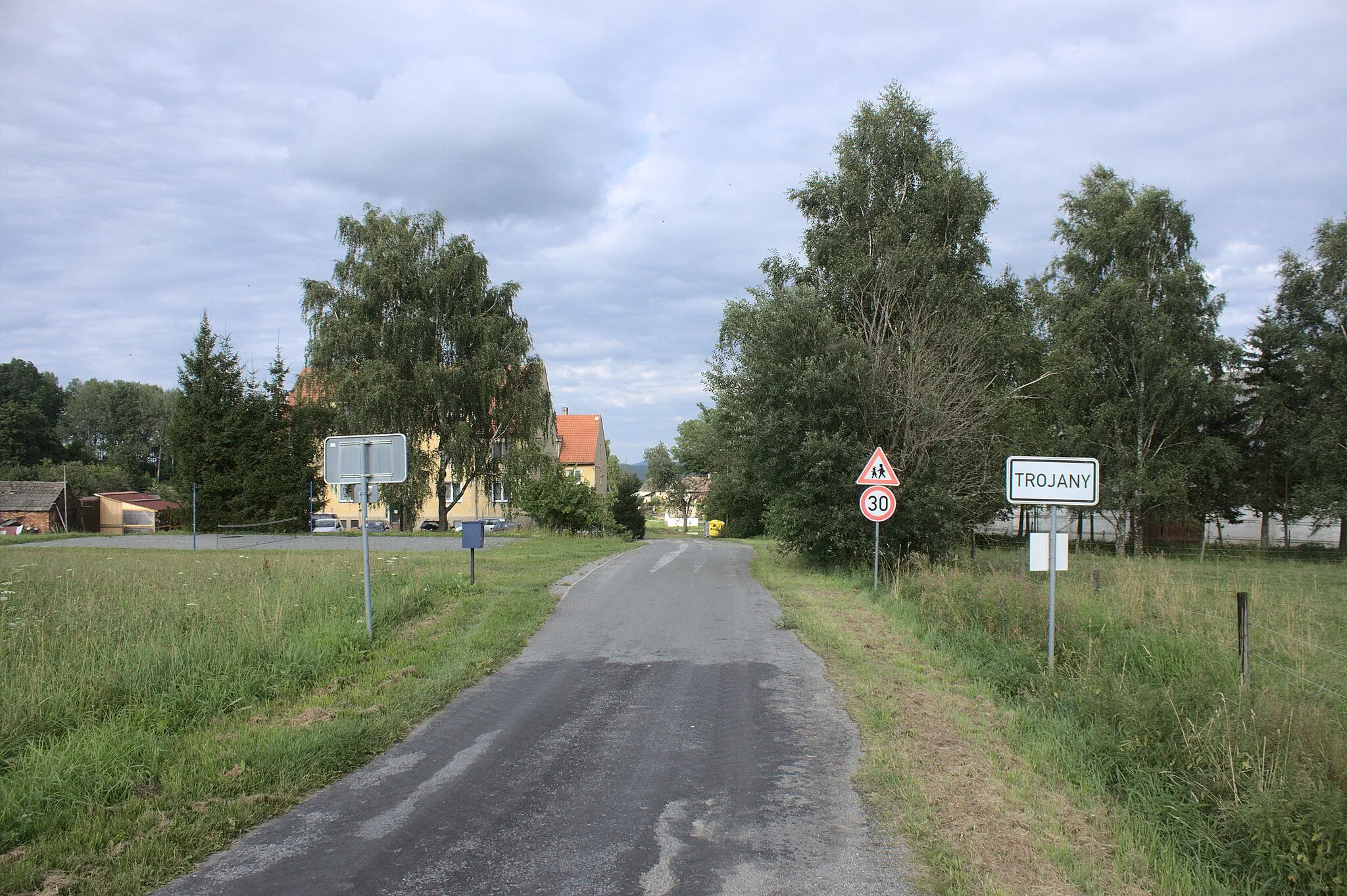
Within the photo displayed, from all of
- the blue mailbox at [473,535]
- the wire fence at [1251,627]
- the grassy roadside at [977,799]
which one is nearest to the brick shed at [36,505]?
the blue mailbox at [473,535]

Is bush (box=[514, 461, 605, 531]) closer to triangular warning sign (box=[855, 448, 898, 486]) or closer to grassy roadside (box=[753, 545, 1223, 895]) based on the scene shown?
triangular warning sign (box=[855, 448, 898, 486])

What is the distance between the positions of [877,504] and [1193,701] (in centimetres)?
907

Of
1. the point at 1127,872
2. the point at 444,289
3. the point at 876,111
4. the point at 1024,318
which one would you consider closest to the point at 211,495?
the point at 444,289

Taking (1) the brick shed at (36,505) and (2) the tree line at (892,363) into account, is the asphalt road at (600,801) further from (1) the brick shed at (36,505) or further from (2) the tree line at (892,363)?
(1) the brick shed at (36,505)

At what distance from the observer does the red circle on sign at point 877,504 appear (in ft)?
48.5

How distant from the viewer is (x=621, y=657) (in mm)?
9547

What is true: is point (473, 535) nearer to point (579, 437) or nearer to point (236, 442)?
point (236, 442)

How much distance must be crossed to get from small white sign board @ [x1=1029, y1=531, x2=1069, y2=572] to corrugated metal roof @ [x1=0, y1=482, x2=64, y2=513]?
62704 millimetres

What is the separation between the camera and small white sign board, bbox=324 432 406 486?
10.2 metres

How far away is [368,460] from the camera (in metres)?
10.3

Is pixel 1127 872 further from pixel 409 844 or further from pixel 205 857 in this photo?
pixel 205 857

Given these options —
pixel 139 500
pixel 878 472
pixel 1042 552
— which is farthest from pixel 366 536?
pixel 139 500

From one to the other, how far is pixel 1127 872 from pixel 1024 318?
22406 mm

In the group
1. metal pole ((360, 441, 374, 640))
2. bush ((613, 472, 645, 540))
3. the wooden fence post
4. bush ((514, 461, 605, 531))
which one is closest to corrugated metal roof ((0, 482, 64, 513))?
bush ((613, 472, 645, 540))
